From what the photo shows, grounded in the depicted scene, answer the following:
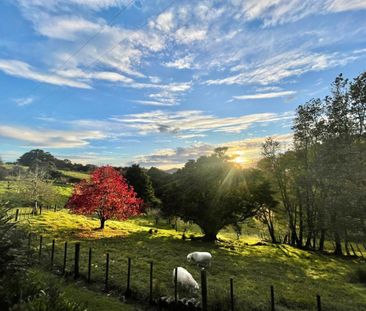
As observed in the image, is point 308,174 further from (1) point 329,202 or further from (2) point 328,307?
(2) point 328,307

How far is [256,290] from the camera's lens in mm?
16469

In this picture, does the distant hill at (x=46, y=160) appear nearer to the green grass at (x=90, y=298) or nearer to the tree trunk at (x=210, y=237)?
the tree trunk at (x=210, y=237)

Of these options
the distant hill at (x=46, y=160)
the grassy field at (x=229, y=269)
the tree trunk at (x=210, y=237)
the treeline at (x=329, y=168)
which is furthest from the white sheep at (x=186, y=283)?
the distant hill at (x=46, y=160)

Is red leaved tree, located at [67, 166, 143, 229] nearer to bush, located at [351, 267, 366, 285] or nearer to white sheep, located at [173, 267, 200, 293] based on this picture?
white sheep, located at [173, 267, 200, 293]

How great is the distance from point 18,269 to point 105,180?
28716 mm

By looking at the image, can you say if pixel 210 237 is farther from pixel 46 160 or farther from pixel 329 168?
pixel 46 160

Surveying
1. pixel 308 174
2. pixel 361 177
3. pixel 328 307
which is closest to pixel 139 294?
pixel 328 307

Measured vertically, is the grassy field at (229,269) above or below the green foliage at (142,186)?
below

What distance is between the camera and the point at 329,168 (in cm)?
2495

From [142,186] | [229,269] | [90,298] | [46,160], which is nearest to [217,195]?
[229,269]

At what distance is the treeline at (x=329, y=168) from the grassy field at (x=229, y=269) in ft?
15.4

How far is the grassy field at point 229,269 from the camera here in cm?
1452

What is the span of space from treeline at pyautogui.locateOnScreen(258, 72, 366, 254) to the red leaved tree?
20.8 metres

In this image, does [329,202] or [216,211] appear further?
[216,211]
